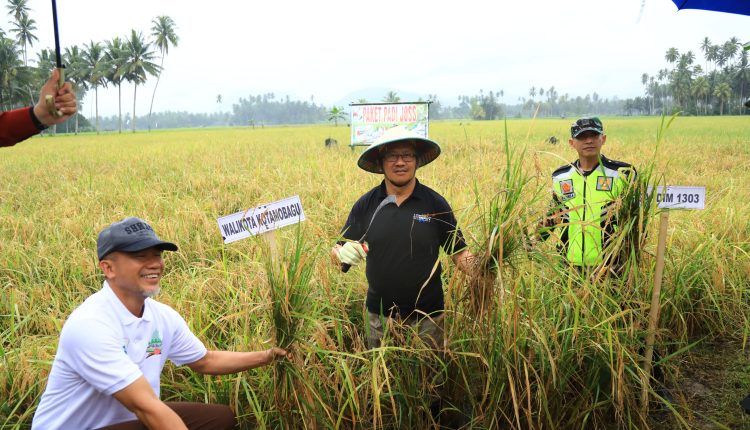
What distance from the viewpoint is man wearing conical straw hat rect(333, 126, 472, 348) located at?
2182 millimetres

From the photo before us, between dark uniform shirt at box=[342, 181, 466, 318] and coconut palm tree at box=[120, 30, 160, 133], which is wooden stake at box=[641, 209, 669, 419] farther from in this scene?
coconut palm tree at box=[120, 30, 160, 133]

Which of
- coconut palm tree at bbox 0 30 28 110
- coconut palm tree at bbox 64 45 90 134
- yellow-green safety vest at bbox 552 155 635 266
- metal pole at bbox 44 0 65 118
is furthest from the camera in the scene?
coconut palm tree at bbox 64 45 90 134

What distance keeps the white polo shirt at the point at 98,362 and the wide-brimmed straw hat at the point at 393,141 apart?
113 cm

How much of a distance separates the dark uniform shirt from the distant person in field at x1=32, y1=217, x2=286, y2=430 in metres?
0.59

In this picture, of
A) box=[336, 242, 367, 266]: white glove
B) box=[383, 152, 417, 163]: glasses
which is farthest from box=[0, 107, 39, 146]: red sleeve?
box=[383, 152, 417, 163]: glasses

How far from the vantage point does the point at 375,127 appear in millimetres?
12656

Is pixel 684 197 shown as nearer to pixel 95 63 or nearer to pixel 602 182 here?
pixel 602 182

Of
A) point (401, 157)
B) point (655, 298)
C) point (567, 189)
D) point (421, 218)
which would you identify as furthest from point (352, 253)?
point (567, 189)

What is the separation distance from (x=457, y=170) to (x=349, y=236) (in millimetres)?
5212

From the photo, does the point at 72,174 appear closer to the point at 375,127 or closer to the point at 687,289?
the point at 375,127

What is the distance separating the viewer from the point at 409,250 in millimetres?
2180

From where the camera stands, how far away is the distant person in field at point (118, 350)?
1597mm

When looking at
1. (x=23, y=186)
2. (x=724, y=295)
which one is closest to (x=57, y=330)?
(x=724, y=295)

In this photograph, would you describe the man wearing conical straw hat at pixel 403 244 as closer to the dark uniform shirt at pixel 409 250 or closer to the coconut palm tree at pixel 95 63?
the dark uniform shirt at pixel 409 250
